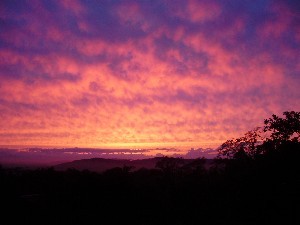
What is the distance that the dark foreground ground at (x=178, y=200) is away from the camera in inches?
837

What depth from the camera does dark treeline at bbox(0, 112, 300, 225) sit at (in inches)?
849

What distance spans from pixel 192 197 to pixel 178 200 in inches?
46.7

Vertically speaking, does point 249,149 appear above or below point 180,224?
above

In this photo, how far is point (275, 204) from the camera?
20656mm

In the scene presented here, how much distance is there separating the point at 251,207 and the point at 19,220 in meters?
15.7

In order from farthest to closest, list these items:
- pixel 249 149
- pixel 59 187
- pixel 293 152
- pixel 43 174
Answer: pixel 43 174 → pixel 249 149 → pixel 59 187 → pixel 293 152

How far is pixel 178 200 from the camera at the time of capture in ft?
85.5

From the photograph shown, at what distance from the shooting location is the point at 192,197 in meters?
26.3

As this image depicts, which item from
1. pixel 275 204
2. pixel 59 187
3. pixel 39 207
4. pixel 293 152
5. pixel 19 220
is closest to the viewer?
pixel 275 204

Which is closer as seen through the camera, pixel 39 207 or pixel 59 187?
pixel 39 207

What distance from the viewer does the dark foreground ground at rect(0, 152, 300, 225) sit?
2127 cm

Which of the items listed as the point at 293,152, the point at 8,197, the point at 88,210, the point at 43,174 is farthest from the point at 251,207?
the point at 43,174

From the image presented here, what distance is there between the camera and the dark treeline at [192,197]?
21562mm

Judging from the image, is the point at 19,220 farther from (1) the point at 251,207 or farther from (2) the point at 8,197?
(1) the point at 251,207
